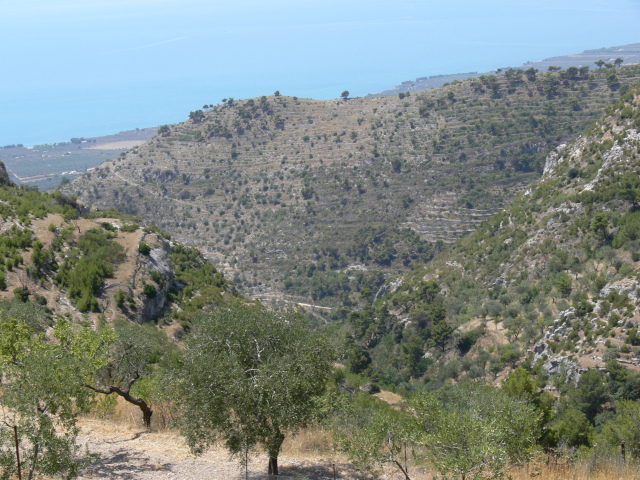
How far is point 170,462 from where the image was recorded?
10.6 meters

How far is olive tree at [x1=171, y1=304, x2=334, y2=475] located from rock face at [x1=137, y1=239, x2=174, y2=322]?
50.7ft

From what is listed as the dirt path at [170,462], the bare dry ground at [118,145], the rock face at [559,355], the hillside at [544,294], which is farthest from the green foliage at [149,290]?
the bare dry ground at [118,145]

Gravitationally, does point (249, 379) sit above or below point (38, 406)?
below

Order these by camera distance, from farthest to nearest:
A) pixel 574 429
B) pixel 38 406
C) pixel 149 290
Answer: pixel 149 290, pixel 574 429, pixel 38 406

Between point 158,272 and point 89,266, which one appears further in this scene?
point 158,272

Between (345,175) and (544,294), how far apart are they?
1929 inches

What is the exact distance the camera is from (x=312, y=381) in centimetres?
950

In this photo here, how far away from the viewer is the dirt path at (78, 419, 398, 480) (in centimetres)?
996

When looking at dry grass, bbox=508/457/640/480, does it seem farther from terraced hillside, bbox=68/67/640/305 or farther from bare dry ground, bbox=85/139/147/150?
bare dry ground, bbox=85/139/147/150

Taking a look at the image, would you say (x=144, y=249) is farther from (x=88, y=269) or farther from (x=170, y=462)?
(x=170, y=462)

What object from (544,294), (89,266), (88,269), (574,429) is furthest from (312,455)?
(544,294)

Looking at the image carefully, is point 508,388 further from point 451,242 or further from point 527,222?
point 451,242

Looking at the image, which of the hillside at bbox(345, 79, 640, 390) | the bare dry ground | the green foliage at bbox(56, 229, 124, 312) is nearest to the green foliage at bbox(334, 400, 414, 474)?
the hillside at bbox(345, 79, 640, 390)

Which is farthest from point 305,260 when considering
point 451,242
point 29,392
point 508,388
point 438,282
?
point 29,392
